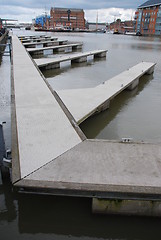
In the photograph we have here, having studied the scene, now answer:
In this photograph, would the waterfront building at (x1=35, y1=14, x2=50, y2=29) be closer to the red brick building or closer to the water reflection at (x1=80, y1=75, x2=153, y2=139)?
the red brick building

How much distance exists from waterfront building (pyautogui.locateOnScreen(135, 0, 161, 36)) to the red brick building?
133ft

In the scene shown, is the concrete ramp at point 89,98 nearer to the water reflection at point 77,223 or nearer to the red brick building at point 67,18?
the water reflection at point 77,223

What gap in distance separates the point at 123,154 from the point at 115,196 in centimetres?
71

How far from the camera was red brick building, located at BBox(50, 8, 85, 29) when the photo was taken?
96250 millimetres

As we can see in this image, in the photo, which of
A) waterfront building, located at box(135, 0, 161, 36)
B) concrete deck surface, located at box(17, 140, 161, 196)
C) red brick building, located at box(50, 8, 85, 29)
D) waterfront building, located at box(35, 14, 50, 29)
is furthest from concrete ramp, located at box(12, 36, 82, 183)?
red brick building, located at box(50, 8, 85, 29)

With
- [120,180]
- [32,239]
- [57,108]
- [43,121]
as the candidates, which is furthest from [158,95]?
[32,239]

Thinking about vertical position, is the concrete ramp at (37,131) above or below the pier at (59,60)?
below

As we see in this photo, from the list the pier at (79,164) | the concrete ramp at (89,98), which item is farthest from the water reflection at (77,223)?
the concrete ramp at (89,98)

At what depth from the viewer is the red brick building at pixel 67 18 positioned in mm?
96250

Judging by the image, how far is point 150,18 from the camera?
58562 mm

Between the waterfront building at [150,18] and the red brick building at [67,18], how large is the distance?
4066 centimetres

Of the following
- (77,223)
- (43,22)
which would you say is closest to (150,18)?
(43,22)

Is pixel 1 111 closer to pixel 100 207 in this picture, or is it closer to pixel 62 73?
pixel 100 207

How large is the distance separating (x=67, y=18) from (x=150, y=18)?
50171 mm
